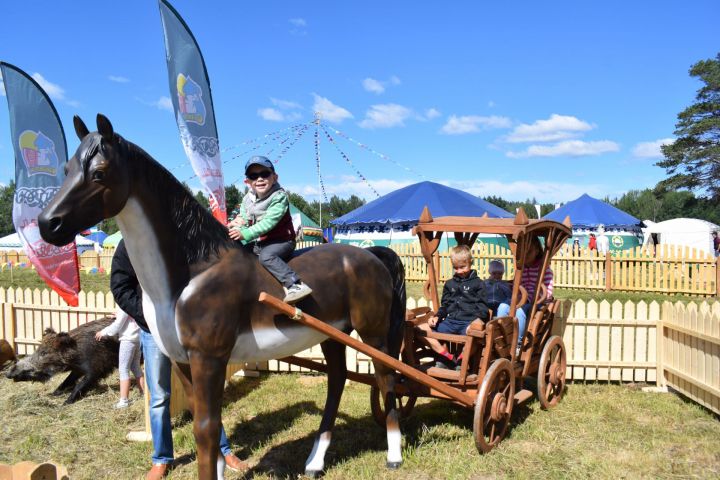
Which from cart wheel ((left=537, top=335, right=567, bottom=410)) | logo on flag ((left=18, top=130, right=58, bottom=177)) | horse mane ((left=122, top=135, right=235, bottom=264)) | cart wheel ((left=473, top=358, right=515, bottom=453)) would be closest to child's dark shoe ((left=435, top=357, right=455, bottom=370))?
cart wheel ((left=473, top=358, right=515, bottom=453))

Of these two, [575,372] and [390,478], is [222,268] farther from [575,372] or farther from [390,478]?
[575,372]

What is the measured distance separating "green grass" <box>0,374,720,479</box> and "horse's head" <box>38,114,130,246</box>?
2462 mm

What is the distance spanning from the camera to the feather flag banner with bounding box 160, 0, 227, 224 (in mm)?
7660

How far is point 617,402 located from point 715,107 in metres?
33.0

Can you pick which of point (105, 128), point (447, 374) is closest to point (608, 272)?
point (447, 374)

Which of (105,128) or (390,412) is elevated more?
(105,128)

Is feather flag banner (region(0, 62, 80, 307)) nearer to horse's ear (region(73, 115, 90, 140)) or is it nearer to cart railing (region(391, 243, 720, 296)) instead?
horse's ear (region(73, 115, 90, 140))

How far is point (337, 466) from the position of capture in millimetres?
4023

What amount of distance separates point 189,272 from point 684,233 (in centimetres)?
3614

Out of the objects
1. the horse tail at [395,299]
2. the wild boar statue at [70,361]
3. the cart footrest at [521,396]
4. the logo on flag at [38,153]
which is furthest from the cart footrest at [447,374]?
the logo on flag at [38,153]

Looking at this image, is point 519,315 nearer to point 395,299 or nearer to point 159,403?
point 395,299

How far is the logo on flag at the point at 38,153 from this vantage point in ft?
24.2

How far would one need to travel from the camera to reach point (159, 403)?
13.7 feet

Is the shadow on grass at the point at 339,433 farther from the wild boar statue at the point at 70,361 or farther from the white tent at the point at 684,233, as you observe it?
the white tent at the point at 684,233
